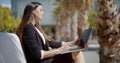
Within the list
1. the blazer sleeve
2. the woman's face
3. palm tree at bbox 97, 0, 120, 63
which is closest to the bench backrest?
the blazer sleeve

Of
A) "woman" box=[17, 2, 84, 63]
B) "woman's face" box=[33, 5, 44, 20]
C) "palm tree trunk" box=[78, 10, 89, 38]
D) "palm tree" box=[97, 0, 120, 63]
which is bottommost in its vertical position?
"palm tree trunk" box=[78, 10, 89, 38]

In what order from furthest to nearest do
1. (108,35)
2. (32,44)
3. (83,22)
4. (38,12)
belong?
1. (83,22)
2. (108,35)
3. (38,12)
4. (32,44)

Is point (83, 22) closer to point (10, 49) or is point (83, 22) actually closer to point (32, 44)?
point (32, 44)

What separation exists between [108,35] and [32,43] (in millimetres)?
4842

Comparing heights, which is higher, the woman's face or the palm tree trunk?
the woman's face

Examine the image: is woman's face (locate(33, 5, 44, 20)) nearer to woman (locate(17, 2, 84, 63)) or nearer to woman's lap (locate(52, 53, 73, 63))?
woman (locate(17, 2, 84, 63))

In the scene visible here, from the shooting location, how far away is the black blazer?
15.1 feet

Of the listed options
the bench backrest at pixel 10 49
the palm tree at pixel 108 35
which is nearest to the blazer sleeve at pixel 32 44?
the bench backrest at pixel 10 49

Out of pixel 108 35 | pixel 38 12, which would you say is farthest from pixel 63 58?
pixel 108 35

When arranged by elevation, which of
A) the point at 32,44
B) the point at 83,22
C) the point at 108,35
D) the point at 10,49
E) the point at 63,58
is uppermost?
the point at 10,49

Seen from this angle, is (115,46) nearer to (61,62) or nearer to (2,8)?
(61,62)

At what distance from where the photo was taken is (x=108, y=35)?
30.3ft

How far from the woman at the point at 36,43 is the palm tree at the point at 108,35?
437 cm

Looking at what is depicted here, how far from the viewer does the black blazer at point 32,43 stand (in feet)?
15.1
